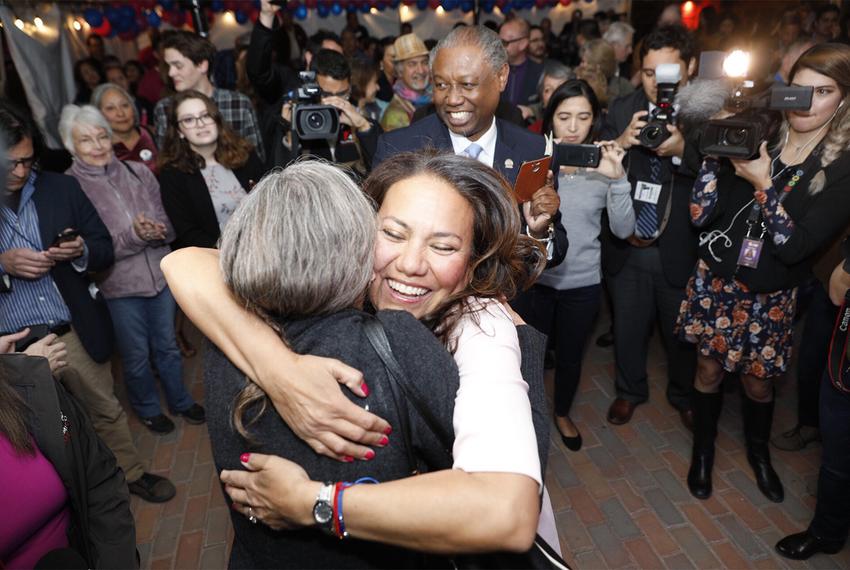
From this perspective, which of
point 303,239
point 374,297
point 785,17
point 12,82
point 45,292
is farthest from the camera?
point 785,17

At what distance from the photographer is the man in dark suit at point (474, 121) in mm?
2633

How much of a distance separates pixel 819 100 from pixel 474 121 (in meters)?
1.49

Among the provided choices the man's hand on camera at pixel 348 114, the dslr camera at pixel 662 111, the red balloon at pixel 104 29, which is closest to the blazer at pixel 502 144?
the dslr camera at pixel 662 111

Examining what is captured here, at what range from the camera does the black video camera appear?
239 cm

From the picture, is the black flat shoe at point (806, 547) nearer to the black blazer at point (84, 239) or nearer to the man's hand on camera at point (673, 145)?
the man's hand on camera at point (673, 145)

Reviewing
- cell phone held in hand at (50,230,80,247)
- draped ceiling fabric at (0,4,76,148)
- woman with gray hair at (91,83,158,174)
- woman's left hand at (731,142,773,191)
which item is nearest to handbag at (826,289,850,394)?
woman's left hand at (731,142,773,191)

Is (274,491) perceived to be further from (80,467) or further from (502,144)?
(502,144)

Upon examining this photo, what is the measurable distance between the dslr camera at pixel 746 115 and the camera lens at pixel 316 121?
183 centimetres

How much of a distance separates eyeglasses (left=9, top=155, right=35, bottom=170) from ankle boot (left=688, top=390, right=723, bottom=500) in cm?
352

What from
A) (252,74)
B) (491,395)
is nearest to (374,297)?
(491,395)

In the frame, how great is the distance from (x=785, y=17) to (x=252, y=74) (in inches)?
286

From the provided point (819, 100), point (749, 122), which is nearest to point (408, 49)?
point (749, 122)

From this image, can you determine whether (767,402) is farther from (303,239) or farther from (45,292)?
(45,292)

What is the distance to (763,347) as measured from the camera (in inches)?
109
